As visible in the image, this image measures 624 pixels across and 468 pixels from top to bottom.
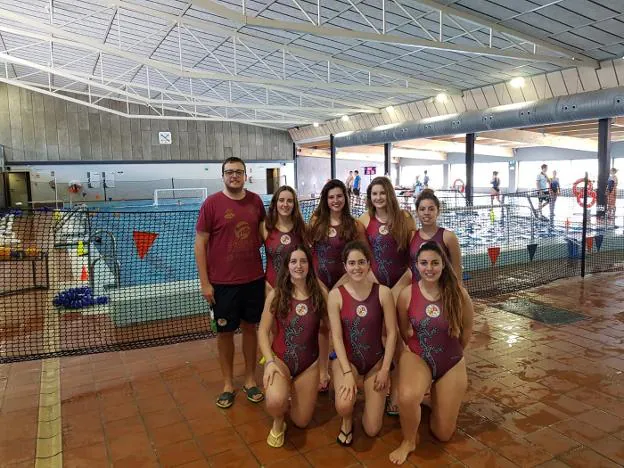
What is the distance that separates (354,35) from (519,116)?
6.17m

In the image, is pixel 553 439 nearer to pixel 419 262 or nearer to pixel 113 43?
pixel 419 262

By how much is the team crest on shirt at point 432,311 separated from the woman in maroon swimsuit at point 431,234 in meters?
0.54

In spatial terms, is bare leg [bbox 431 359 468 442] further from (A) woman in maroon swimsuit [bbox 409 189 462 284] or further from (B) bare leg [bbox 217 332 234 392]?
(B) bare leg [bbox 217 332 234 392]

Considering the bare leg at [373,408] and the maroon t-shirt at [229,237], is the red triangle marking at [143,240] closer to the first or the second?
the maroon t-shirt at [229,237]

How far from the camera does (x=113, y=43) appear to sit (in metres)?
15.1

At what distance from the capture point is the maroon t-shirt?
340 cm

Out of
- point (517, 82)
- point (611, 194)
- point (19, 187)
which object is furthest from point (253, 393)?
point (19, 187)

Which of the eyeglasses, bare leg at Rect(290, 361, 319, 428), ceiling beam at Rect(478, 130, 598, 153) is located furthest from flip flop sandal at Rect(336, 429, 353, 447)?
ceiling beam at Rect(478, 130, 598, 153)

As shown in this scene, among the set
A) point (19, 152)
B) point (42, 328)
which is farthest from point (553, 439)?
point (19, 152)

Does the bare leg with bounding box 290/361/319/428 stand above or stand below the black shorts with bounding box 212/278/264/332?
below

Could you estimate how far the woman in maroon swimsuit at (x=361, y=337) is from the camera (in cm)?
293

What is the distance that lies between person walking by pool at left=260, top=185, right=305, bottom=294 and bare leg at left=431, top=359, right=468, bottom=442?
54.3 inches

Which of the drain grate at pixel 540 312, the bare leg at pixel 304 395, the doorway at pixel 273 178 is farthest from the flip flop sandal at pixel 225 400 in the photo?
the doorway at pixel 273 178

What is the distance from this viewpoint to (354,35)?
8.58m
